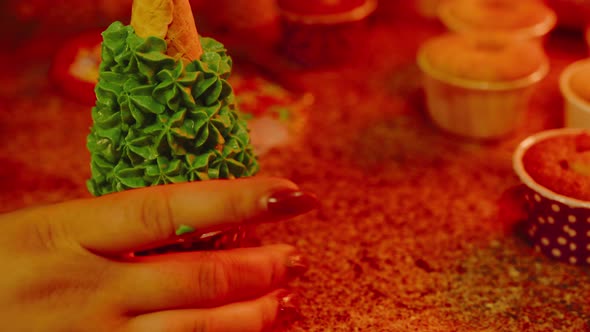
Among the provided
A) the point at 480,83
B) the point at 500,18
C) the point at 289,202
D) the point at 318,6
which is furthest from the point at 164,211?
the point at 500,18

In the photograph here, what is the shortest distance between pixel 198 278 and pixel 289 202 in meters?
0.11

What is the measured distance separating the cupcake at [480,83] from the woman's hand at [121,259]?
584mm

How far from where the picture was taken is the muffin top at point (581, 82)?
977 mm

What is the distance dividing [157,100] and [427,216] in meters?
0.49

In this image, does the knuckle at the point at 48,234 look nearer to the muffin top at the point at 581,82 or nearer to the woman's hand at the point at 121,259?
the woman's hand at the point at 121,259

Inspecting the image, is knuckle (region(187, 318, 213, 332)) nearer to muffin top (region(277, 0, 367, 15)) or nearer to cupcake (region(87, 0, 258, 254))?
cupcake (region(87, 0, 258, 254))

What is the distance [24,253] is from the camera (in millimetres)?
532

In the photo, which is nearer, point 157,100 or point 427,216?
point 157,100

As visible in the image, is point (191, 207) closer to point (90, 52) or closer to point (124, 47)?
point (124, 47)

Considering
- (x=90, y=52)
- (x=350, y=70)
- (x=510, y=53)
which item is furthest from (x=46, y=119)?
(x=510, y=53)

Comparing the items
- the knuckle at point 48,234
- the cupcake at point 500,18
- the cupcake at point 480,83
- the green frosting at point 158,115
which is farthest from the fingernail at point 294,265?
the cupcake at point 500,18

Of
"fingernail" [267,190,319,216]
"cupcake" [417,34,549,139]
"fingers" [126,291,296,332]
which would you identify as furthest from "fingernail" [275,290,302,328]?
"cupcake" [417,34,549,139]

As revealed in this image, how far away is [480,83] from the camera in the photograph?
103 cm

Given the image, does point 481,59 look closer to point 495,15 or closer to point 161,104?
point 495,15
